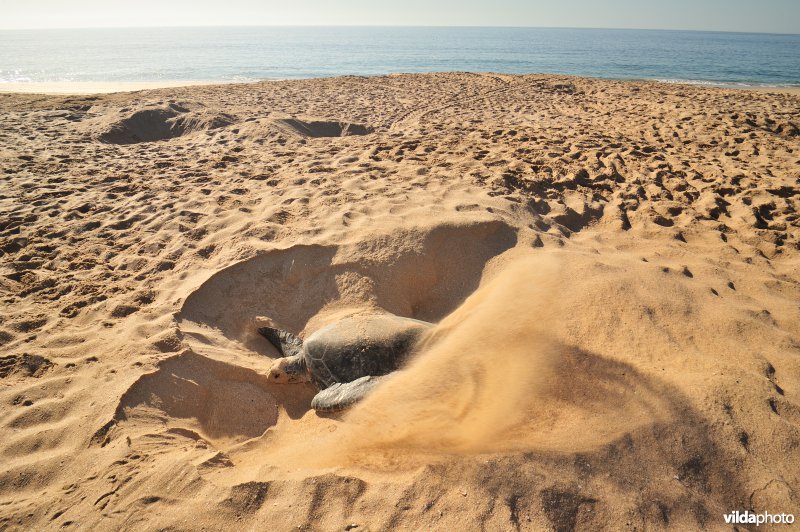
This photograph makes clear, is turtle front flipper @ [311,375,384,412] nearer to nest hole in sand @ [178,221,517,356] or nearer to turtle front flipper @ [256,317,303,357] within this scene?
turtle front flipper @ [256,317,303,357]

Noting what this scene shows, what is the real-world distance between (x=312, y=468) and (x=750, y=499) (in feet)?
6.85

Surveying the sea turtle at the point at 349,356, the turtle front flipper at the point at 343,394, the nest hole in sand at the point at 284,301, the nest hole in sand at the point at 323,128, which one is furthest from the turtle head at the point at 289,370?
the nest hole in sand at the point at 323,128

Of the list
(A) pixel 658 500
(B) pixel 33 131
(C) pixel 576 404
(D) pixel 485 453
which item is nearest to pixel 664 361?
(C) pixel 576 404

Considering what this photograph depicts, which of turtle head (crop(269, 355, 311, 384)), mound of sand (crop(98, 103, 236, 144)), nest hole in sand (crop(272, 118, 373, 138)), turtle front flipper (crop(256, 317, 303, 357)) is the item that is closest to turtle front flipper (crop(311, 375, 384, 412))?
turtle head (crop(269, 355, 311, 384))

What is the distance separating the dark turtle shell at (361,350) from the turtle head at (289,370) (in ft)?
0.20

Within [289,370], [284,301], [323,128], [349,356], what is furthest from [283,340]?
[323,128]

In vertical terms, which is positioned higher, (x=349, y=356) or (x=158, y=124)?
(x=158, y=124)

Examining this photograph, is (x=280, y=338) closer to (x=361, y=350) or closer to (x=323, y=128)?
(x=361, y=350)

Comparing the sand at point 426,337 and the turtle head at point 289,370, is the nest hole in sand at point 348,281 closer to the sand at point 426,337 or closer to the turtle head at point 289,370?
the sand at point 426,337

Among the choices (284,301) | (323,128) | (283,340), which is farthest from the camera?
(323,128)

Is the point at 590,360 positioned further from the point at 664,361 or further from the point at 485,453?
the point at 485,453

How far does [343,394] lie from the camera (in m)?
2.77

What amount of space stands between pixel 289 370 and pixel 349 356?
18.6 inches

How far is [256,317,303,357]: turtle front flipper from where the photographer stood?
10.8 ft
